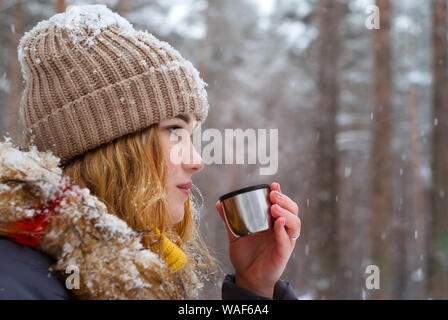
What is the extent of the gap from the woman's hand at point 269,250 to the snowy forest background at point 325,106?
98 centimetres

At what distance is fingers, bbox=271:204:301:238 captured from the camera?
1997 mm

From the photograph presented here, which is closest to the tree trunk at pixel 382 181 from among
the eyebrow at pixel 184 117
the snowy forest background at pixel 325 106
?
the snowy forest background at pixel 325 106

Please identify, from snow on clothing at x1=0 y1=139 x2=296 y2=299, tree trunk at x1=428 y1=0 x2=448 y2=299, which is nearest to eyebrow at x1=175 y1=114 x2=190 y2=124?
snow on clothing at x1=0 y1=139 x2=296 y2=299

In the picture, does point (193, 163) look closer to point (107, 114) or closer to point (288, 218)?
point (107, 114)

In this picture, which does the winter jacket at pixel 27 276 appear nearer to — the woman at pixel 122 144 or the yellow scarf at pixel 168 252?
the woman at pixel 122 144

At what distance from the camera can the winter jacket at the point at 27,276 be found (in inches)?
48.8

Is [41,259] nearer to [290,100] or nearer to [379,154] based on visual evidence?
[379,154]

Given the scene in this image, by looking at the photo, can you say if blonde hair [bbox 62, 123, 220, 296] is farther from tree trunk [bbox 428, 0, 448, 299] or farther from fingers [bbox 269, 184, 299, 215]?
tree trunk [bbox 428, 0, 448, 299]

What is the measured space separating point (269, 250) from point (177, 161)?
30.2 inches

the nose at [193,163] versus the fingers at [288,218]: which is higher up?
the nose at [193,163]

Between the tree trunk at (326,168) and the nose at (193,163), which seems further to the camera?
the tree trunk at (326,168)

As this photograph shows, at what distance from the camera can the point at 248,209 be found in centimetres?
195

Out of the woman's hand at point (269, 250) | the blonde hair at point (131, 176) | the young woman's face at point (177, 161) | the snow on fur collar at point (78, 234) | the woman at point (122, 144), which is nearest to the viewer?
the snow on fur collar at point (78, 234)

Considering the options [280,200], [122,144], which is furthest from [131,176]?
[280,200]
